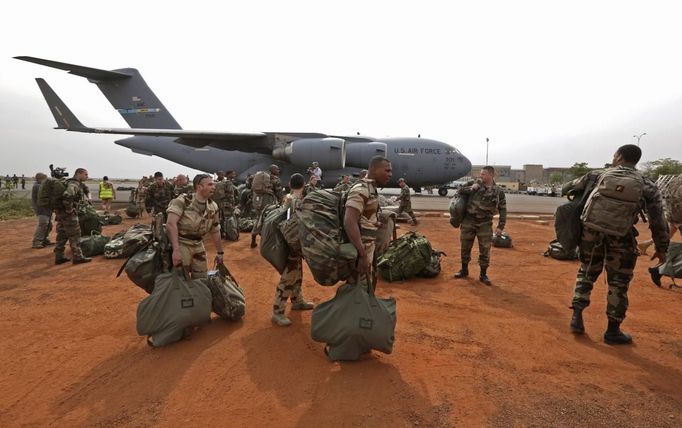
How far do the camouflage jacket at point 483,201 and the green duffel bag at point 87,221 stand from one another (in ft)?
28.4

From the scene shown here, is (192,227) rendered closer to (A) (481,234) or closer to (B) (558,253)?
(A) (481,234)

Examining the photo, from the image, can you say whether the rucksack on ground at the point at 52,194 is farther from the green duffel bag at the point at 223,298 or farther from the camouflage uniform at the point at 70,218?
the green duffel bag at the point at 223,298

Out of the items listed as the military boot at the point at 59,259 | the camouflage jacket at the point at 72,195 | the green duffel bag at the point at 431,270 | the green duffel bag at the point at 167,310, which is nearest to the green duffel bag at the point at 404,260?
the green duffel bag at the point at 431,270

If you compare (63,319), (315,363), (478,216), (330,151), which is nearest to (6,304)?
(63,319)

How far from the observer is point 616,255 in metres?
3.67

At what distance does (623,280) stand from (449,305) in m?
1.93

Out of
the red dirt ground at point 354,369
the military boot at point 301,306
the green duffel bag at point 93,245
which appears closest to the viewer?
the red dirt ground at point 354,369

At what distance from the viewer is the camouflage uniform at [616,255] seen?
3541 mm

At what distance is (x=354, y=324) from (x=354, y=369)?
0.43 metres

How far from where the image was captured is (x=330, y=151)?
17.5 meters

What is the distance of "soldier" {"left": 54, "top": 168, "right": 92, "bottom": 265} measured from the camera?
680cm

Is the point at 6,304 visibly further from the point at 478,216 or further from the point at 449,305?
the point at 478,216

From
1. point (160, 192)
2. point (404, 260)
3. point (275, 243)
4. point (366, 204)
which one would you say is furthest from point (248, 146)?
point (366, 204)

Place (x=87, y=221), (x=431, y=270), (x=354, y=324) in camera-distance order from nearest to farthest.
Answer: (x=354, y=324) < (x=431, y=270) < (x=87, y=221)
